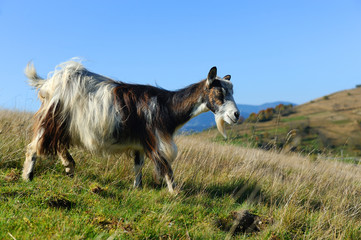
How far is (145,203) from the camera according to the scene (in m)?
4.03

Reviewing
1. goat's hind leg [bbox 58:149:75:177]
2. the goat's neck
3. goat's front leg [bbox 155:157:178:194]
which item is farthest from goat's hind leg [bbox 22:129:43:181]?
the goat's neck

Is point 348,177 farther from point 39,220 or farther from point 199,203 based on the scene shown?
point 39,220

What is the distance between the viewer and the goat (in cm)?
444

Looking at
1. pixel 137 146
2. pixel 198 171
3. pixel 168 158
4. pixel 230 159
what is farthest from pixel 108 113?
pixel 230 159

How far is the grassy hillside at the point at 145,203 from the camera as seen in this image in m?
3.14

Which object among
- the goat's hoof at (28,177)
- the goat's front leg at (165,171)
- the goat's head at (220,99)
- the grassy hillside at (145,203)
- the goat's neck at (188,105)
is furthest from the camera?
the goat's neck at (188,105)

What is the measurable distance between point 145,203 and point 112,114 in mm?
1375

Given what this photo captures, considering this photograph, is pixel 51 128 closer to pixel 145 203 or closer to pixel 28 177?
pixel 28 177

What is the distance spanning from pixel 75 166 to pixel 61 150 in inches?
18.7

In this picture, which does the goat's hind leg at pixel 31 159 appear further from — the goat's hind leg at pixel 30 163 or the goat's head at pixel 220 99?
the goat's head at pixel 220 99

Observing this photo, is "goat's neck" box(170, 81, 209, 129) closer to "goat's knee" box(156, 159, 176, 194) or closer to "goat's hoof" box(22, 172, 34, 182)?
"goat's knee" box(156, 159, 176, 194)

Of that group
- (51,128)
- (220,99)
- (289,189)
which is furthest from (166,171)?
(289,189)

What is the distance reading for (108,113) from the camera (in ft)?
14.6

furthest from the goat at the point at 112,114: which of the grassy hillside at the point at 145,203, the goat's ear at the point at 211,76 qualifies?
the grassy hillside at the point at 145,203
